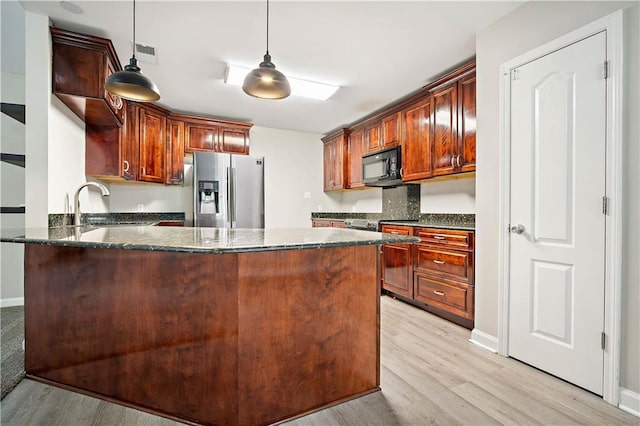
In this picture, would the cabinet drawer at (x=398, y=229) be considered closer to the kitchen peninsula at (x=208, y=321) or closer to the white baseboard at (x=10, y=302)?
the kitchen peninsula at (x=208, y=321)

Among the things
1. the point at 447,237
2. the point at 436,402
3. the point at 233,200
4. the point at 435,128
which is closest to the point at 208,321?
the point at 436,402

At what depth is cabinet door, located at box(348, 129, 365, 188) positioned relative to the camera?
471cm

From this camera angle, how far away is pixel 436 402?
1.67m

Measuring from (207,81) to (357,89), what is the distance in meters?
1.71

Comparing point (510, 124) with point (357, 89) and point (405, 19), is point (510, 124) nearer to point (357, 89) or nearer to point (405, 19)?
point (405, 19)

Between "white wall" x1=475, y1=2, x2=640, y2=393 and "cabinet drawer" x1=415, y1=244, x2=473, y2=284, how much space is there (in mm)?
198

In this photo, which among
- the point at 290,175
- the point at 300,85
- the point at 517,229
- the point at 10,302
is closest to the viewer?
the point at 517,229

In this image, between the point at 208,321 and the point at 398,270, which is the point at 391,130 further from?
the point at 208,321

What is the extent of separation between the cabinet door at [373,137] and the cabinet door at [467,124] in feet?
4.69

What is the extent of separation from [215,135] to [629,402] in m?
4.91

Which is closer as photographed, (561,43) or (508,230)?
(561,43)

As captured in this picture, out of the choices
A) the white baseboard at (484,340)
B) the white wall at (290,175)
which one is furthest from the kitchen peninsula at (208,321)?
the white wall at (290,175)

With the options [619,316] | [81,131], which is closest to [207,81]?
[81,131]

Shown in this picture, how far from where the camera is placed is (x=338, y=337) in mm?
1594
